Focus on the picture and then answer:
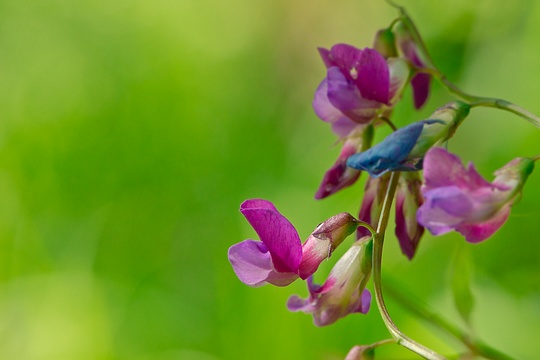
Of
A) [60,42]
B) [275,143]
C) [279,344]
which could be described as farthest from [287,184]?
[60,42]

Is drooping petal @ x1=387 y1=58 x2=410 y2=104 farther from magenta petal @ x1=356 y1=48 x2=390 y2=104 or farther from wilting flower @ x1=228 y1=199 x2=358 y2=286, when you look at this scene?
wilting flower @ x1=228 y1=199 x2=358 y2=286

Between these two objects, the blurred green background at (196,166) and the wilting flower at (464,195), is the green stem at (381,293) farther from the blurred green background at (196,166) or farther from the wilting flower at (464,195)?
the blurred green background at (196,166)

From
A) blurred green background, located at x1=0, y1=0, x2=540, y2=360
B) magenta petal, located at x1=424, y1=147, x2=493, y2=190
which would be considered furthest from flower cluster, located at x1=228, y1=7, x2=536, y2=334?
blurred green background, located at x1=0, y1=0, x2=540, y2=360

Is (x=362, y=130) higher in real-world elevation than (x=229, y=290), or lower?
higher

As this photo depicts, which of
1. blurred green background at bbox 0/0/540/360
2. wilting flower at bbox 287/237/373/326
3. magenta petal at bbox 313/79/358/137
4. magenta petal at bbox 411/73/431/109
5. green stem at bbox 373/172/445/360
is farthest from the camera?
blurred green background at bbox 0/0/540/360

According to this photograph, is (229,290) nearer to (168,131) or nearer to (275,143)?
(275,143)

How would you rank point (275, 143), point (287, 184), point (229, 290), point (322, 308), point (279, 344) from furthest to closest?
point (275, 143) → point (287, 184) → point (229, 290) → point (279, 344) → point (322, 308)
